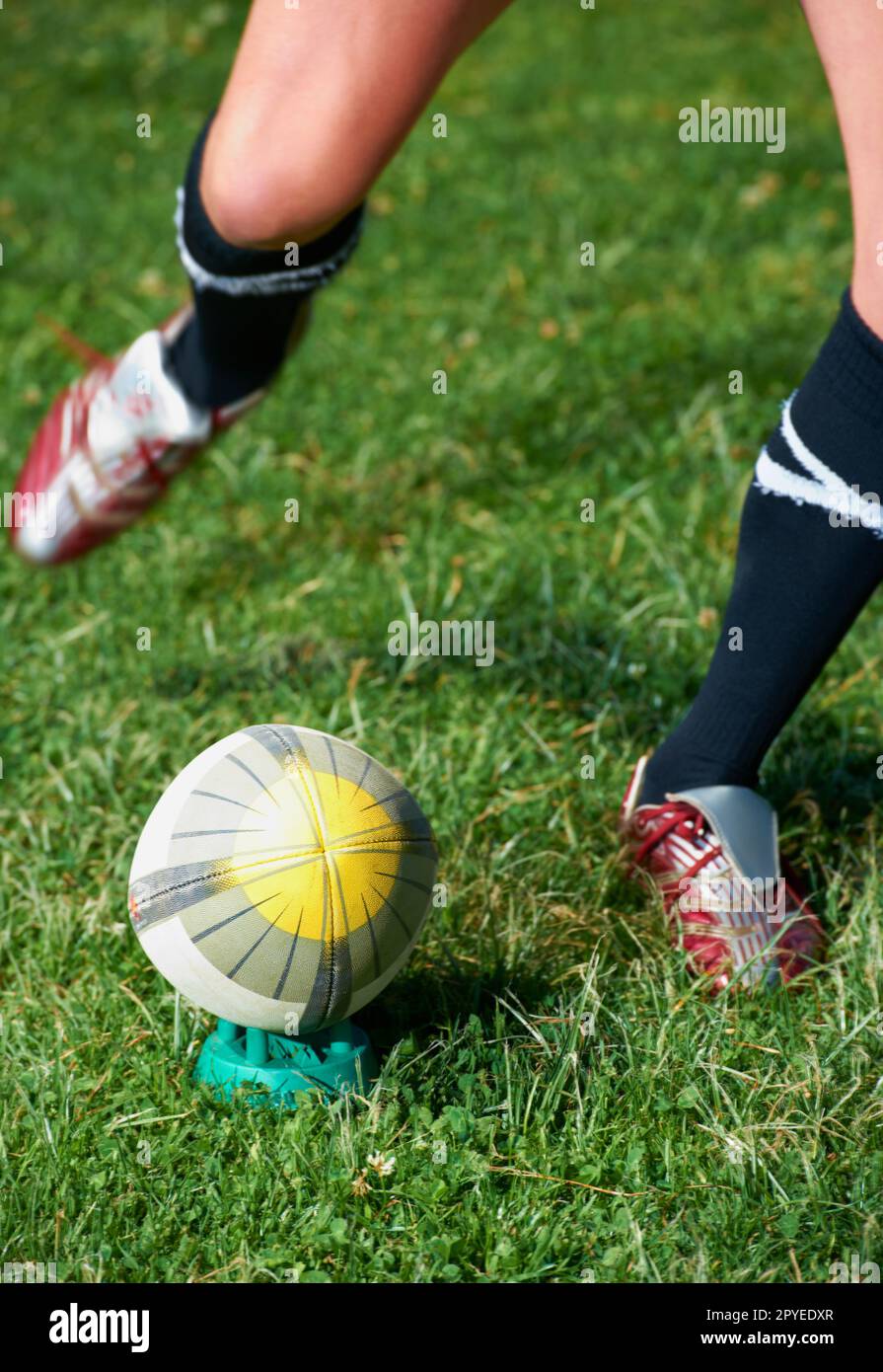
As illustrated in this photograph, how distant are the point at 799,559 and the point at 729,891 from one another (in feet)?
1.94

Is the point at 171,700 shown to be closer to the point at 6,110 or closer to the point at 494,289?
the point at 494,289

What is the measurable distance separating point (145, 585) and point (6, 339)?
193 cm

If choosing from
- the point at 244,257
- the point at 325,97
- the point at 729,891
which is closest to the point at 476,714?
the point at 729,891

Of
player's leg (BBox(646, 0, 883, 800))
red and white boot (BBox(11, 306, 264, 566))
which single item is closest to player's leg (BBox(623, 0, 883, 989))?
player's leg (BBox(646, 0, 883, 800))

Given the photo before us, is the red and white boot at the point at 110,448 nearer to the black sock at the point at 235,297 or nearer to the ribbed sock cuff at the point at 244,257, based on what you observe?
the black sock at the point at 235,297

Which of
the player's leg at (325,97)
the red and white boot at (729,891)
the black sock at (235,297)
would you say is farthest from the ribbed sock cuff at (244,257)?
the red and white boot at (729,891)

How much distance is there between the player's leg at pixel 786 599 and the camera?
7.20 ft

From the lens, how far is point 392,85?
2.34 m

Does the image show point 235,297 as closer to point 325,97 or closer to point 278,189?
point 278,189

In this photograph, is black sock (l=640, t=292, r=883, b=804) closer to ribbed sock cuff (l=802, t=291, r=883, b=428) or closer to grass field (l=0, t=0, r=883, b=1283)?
ribbed sock cuff (l=802, t=291, r=883, b=428)

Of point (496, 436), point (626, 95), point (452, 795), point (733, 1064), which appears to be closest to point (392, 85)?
point (452, 795)

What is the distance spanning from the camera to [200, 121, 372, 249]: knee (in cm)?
243

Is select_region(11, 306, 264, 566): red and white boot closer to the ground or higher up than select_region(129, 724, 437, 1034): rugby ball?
higher up

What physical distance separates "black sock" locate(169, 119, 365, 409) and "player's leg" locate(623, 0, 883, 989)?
0.94 metres
